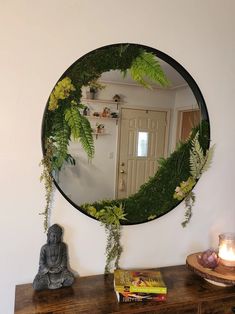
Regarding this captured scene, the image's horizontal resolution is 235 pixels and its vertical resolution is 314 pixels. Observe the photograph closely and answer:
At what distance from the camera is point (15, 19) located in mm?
1293

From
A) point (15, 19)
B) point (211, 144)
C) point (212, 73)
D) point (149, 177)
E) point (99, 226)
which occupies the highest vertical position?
point (15, 19)

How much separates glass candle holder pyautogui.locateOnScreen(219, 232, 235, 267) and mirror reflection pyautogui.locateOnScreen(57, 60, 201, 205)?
1.78ft

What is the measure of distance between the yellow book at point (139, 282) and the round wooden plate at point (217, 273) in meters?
0.19

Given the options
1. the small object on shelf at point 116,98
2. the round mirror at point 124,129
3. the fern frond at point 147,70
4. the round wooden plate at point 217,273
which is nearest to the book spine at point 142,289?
the round wooden plate at point 217,273

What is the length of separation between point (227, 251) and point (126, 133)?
83 centimetres

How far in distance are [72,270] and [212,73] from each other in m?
1.36

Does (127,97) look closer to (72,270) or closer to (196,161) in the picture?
(196,161)

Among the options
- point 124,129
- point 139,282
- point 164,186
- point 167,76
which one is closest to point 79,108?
point 124,129

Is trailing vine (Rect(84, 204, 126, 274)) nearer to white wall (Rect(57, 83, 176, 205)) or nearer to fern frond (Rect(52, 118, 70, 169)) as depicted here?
white wall (Rect(57, 83, 176, 205))

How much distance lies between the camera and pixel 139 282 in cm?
132

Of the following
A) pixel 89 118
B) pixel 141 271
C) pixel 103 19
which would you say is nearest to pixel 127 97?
pixel 89 118

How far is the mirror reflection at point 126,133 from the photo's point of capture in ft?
4.66

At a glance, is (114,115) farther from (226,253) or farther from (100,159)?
(226,253)

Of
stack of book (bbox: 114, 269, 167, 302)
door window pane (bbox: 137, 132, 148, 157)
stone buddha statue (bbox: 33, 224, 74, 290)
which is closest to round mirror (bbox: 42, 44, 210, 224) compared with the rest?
door window pane (bbox: 137, 132, 148, 157)
